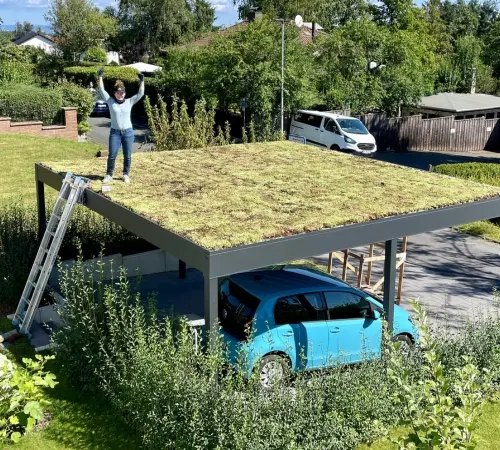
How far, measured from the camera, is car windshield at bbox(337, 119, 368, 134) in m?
28.0

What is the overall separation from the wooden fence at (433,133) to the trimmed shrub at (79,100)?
1316cm

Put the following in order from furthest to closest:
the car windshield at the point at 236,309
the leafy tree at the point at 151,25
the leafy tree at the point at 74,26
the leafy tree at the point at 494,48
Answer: the leafy tree at the point at 151,25
the leafy tree at the point at 74,26
the leafy tree at the point at 494,48
the car windshield at the point at 236,309

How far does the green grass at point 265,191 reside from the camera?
8117 mm

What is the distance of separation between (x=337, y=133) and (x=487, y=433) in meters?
20.5

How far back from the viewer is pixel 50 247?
9.80 metres

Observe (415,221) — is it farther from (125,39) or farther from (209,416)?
(125,39)

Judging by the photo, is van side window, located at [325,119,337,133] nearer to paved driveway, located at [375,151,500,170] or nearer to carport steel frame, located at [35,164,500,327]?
paved driveway, located at [375,151,500,170]

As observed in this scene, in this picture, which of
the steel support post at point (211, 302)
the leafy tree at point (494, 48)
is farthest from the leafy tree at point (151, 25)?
the steel support post at point (211, 302)

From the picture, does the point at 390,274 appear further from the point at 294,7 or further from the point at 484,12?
the point at 484,12

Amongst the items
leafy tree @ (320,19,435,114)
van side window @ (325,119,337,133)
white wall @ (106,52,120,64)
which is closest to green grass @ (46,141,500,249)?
van side window @ (325,119,337,133)

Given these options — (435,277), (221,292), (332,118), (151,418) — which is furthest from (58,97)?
(151,418)

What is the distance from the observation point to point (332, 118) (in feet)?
91.9

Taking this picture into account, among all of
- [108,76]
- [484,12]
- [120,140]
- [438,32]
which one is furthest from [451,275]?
[484,12]

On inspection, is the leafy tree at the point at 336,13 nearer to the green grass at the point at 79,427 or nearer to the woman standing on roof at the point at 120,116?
the woman standing on roof at the point at 120,116
